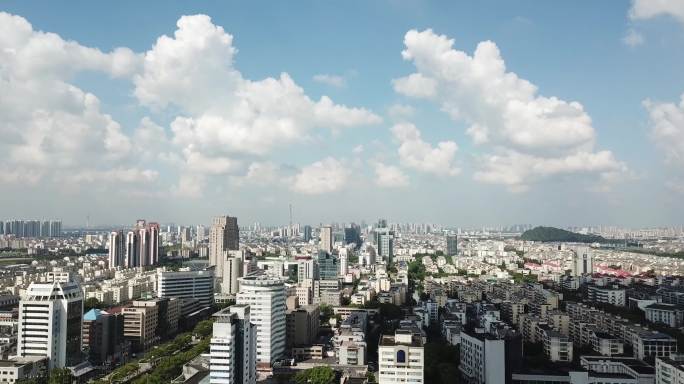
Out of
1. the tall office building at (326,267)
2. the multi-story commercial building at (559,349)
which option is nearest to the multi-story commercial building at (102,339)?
the multi-story commercial building at (559,349)

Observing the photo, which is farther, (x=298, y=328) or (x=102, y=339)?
(x=298, y=328)

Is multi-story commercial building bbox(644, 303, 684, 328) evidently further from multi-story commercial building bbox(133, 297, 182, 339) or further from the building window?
multi-story commercial building bbox(133, 297, 182, 339)

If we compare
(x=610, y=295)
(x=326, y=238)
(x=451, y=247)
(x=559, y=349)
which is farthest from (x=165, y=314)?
(x=451, y=247)

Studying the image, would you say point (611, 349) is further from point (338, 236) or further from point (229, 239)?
point (338, 236)

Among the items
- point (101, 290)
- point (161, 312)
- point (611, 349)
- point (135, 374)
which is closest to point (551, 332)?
point (611, 349)

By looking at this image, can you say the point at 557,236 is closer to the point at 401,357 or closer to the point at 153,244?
the point at 153,244

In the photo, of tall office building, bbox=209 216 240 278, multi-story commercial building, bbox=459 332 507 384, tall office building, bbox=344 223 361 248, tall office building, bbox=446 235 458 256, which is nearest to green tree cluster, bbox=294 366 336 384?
multi-story commercial building, bbox=459 332 507 384
